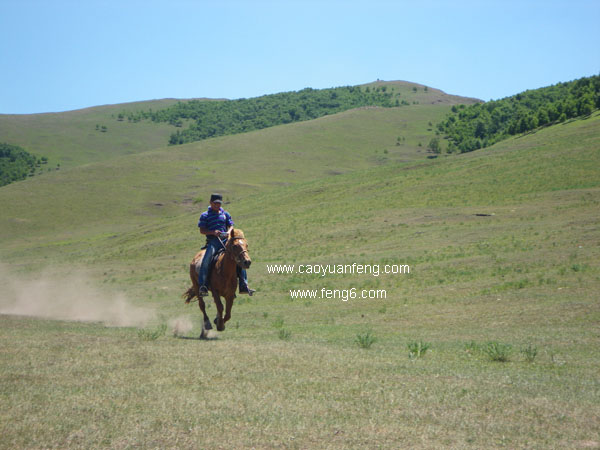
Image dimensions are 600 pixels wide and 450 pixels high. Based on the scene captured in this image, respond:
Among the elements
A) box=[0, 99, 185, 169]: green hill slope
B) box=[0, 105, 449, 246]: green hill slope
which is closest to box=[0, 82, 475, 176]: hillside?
box=[0, 99, 185, 169]: green hill slope

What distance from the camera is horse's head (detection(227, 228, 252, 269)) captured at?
1321cm

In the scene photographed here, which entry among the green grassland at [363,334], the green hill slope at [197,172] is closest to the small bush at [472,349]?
the green grassland at [363,334]

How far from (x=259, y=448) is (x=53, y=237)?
73.7m

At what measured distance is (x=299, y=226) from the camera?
5088 centimetres

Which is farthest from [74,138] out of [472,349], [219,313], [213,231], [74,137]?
[472,349]

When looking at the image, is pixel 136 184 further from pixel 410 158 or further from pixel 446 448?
pixel 446 448

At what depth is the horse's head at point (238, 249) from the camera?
13.2 metres

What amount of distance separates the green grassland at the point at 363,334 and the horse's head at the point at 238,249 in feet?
5.95

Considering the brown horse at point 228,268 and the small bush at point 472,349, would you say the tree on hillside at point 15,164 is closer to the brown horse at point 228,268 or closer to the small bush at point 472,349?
the brown horse at point 228,268

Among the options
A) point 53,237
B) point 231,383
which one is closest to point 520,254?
point 231,383

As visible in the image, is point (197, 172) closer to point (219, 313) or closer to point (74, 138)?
point (74, 138)

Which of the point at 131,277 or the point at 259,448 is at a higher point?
the point at 259,448

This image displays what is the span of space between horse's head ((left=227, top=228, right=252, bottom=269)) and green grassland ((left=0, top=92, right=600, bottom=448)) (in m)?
1.81

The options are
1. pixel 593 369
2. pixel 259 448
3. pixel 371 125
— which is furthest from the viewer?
pixel 371 125
